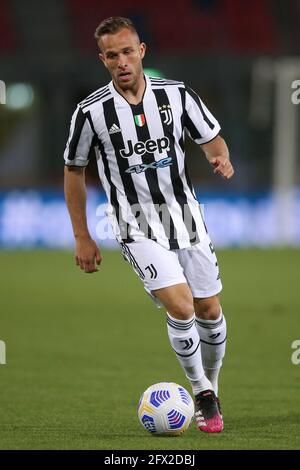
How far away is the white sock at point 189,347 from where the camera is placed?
6.13m

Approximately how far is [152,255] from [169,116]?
819mm

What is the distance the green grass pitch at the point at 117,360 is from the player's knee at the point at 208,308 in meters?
0.65

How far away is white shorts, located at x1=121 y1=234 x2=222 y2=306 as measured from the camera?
240 inches

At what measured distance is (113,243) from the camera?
21.4 meters

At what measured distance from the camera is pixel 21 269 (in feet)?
56.3

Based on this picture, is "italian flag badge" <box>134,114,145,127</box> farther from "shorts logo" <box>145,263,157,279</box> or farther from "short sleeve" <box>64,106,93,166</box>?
"shorts logo" <box>145,263,157,279</box>

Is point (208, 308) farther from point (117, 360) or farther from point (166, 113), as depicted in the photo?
point (117, 360)

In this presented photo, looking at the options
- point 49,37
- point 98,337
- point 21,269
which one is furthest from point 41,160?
point 98,337

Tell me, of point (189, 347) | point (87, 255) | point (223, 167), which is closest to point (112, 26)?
point (223, 167)

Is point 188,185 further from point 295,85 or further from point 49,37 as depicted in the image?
point 49,37

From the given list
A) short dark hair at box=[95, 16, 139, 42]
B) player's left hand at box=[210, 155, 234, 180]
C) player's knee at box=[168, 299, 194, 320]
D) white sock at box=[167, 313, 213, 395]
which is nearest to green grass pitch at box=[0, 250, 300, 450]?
white sock at box=[167, 313, 213, 395]

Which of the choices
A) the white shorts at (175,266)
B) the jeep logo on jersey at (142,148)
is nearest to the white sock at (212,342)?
the white shorts at (175,266)

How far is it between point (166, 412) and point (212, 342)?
0.74m

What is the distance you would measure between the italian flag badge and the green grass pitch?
1.74 meters
